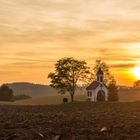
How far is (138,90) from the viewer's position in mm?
192125

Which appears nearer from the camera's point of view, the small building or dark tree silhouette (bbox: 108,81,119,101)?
the small building

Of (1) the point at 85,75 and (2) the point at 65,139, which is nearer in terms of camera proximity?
(2) the point at 65,139

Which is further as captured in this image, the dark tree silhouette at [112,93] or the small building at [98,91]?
the dark tree silhouette at [112,93]

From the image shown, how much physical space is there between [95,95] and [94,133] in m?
104

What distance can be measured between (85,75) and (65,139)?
385 ft

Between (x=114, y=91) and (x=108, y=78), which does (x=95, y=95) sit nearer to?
(x=114, y=91)

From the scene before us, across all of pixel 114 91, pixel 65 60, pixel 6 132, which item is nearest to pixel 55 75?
pixel 65 60

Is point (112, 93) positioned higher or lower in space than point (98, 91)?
lower

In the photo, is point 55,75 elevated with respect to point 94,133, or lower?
elevated

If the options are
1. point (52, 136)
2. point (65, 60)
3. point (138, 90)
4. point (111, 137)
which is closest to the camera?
point (111, 137)

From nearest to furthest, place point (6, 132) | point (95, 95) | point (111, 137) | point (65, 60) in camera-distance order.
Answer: point (111, 137), point (6, 132), point (95, 95), point (65, 60)

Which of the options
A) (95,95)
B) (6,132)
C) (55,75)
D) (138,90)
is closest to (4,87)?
(55,75)

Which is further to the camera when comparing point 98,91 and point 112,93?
point 112,93

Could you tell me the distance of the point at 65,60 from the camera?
5379 inches
